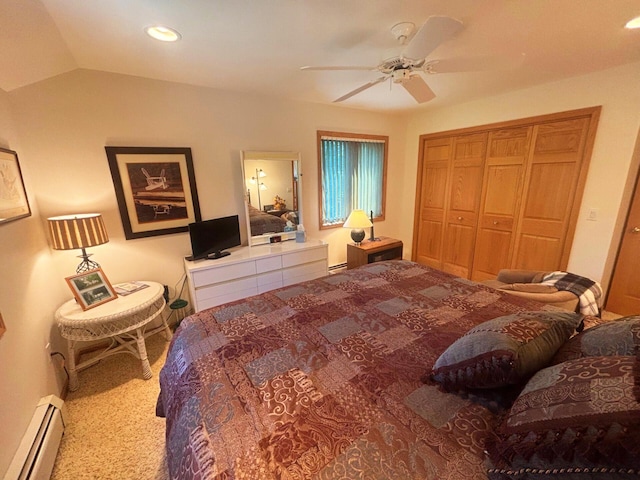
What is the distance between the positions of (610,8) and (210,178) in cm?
306

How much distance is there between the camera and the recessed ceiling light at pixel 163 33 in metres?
1.55

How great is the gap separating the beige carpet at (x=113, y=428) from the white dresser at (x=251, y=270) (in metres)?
0.73

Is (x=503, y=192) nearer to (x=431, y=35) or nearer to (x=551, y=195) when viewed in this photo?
(x=551, y=195)

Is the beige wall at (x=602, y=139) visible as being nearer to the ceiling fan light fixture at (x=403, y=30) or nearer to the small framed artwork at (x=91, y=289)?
the ceiling fan light fixture at (x=403, y=30)

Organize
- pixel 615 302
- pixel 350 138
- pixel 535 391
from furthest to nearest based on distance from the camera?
1. pixel 350 138
2. pixel 615 302
3. pixel 535 391

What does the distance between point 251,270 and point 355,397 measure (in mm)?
1907

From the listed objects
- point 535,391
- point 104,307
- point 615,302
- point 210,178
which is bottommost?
point 615,302

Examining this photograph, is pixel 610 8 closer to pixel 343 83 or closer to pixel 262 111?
pixel 343 83

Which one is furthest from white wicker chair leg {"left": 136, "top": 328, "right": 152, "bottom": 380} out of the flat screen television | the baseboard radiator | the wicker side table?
the flat screen television

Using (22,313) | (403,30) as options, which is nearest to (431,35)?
(403,30)

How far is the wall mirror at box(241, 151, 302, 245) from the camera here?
291 cm

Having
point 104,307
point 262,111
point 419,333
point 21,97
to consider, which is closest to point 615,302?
point 419,333

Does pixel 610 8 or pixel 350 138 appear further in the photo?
pixel 350 138

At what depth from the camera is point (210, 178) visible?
271cm
